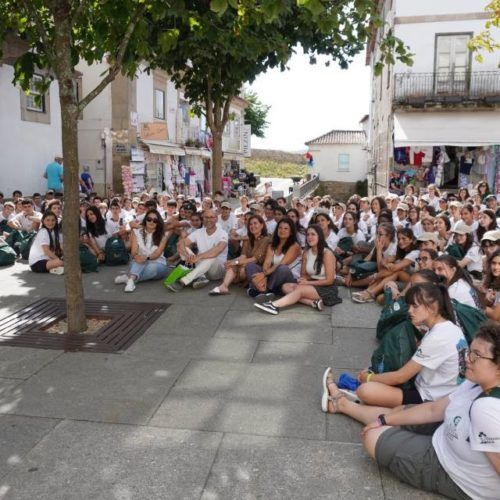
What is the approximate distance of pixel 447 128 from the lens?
1842cm

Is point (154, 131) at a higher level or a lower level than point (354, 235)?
higher

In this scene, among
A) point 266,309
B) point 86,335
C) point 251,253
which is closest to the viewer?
point 86,335

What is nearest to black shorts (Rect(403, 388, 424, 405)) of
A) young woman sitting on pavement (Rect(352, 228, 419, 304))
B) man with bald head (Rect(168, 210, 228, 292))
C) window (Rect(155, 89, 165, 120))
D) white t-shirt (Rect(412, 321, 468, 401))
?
white t-shirt (Rect(412, 321, 468, 401))

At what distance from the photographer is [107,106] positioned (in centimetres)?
2006

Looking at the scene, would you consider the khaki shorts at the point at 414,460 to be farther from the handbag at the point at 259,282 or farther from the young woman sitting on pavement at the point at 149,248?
the young woman sitting on pavement at the point at 149,248

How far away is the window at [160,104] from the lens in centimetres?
2336

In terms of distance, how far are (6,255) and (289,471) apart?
7.55 m

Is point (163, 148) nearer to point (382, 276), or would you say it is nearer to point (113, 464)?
point (382, 276)

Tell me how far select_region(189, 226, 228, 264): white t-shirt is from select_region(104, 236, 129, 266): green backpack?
1.80 m

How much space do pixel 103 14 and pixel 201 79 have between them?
19.9ft

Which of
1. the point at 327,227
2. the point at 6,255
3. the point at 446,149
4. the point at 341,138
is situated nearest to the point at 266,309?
the point at 327,227

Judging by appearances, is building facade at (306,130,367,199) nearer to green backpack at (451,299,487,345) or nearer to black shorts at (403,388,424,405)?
green backpack at (451,299,487,345)

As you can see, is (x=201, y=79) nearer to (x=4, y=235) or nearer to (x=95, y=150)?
(x=4, y=235)

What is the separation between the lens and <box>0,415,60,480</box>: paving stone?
3392 millimetres
